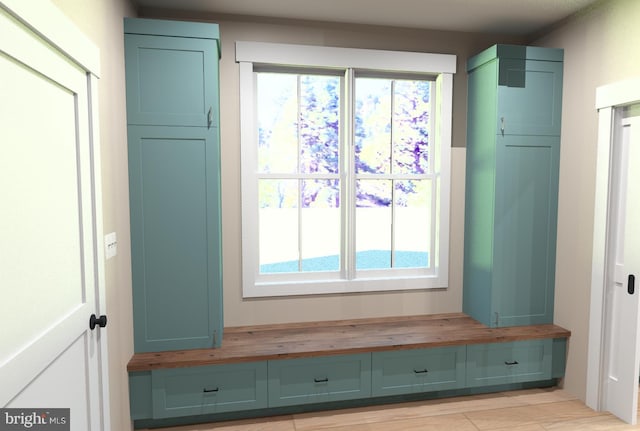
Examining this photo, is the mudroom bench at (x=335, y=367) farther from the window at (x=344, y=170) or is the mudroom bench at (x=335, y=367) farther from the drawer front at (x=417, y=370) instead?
the window at (x=344, y=170)

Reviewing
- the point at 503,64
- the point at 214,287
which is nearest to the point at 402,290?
the point at 214,287

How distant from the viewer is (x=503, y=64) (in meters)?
2.78

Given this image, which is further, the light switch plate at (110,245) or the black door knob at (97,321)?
the light switch plate at (110,245)

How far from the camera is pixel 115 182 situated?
7.01 feet

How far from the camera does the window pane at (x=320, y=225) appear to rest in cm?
305

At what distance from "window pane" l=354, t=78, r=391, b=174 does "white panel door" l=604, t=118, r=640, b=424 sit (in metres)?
1.49

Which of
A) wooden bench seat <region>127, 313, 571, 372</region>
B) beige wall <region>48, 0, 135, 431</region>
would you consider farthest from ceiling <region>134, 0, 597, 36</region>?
wooden bench seat <region>127, 313, 571, 372</region>

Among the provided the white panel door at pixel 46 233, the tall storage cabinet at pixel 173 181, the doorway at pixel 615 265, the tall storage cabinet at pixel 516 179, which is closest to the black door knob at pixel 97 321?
the white panel door at pixel 46 233

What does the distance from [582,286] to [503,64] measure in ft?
5.31

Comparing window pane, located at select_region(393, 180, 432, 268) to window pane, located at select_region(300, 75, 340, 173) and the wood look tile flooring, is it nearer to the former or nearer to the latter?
window pane, located at select_region(300, 75, 340, 173)

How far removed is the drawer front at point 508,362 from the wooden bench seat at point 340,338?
7cm

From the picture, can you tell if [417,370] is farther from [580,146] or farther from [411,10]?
[411,10]

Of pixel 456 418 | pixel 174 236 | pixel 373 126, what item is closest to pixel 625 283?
pixel 456 418

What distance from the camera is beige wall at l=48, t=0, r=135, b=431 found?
1.94 metres
